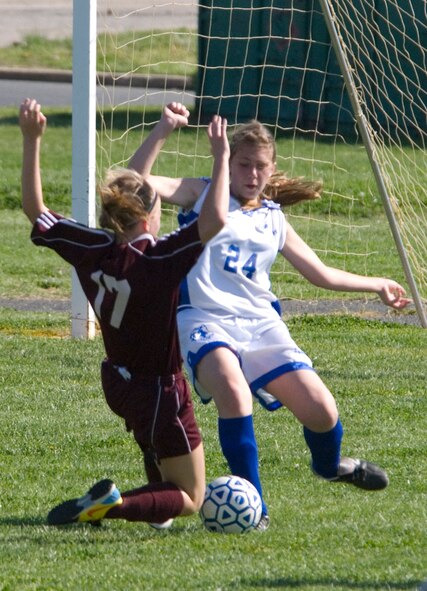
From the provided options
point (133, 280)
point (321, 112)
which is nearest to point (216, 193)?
point (133, 280)

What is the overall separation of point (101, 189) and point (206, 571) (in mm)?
1412

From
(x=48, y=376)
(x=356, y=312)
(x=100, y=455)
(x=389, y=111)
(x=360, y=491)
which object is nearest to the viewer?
(x=360, y=491)

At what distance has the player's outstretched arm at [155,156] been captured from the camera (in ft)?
16.9

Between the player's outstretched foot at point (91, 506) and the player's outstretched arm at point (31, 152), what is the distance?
102 centimetres

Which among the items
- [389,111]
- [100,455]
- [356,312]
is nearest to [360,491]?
[100,455]

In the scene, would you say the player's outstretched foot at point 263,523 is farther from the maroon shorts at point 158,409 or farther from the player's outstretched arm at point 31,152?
the player's outstretched arm at point 31,152

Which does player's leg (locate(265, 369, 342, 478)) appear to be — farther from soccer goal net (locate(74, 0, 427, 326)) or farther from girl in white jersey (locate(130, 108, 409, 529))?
soccer goal net (locate(74, 0, 427, 326))

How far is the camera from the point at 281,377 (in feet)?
17.0

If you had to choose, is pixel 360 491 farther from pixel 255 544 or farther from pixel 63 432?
pixel 63 432

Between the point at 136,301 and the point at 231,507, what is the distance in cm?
87

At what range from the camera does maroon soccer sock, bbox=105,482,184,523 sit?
474 centimetres

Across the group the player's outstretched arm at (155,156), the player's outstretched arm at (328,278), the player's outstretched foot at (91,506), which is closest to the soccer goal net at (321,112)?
the player's outstretched arm at (328,278)

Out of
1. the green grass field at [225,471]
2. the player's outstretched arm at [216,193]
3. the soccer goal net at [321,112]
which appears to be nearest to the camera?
the green grass field at [225,471]

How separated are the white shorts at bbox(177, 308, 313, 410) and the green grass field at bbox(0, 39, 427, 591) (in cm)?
59
